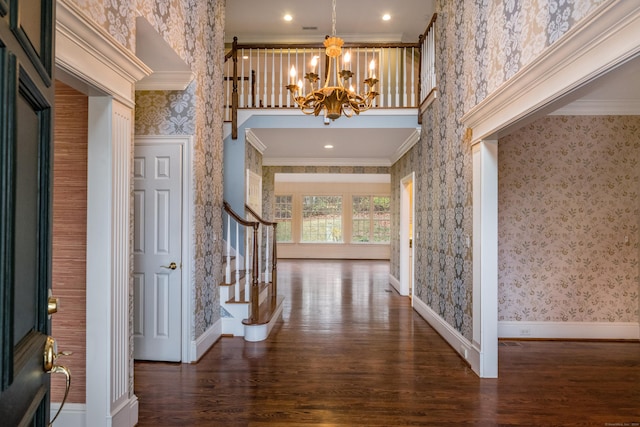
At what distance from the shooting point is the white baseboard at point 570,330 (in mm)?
4223

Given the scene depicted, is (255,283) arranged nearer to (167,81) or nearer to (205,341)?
(205,341)

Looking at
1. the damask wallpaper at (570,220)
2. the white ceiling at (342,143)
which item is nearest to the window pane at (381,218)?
the white ceiling at (342,143)

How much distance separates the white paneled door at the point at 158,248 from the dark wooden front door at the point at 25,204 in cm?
248

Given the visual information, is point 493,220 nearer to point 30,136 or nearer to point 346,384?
point 346,384

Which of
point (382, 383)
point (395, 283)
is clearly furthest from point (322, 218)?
point (382, 383)

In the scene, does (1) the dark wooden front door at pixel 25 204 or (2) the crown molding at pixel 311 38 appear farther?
(2) the crown molding at pixel 311 38

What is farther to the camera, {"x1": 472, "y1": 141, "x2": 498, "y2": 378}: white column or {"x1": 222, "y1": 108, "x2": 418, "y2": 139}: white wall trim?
{"x1": 222, "y1": 108, "x2": 418, "y2": 139}: white wall trim

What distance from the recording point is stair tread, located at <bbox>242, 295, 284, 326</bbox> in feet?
13.5

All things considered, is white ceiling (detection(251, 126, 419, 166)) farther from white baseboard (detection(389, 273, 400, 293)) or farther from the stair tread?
the stair tread

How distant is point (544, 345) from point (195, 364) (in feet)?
11.9

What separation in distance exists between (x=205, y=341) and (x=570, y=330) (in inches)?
158

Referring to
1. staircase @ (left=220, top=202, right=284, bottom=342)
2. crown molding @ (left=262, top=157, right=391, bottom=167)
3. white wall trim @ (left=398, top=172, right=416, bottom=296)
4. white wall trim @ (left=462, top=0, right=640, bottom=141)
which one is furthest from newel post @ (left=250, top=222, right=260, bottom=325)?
crown molding @ (left=262, top=157, right=391, bottom=167)

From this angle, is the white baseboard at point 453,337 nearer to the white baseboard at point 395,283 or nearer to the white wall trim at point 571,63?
the white baseboard at point 395,283

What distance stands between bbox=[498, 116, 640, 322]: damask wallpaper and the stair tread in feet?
8.67
